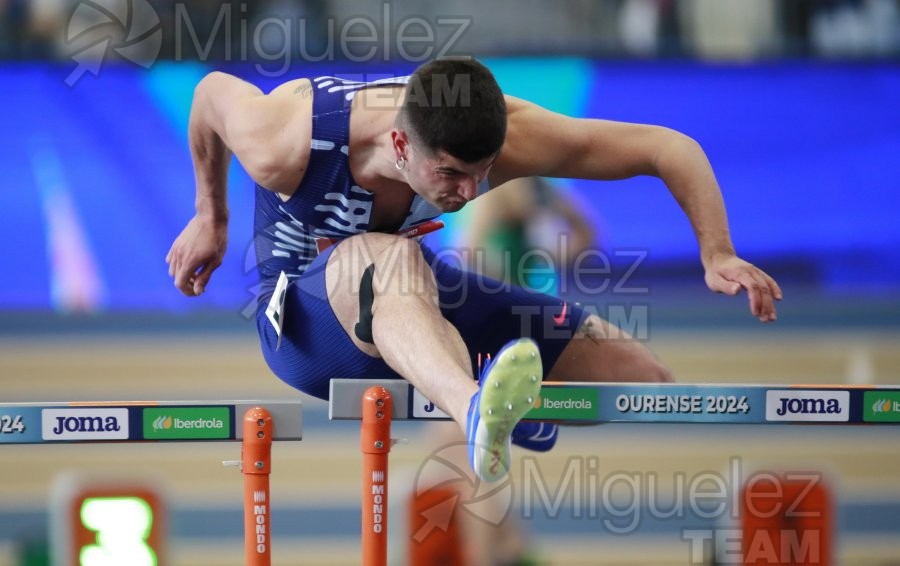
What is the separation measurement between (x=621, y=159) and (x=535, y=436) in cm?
90

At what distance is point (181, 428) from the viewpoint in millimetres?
2771

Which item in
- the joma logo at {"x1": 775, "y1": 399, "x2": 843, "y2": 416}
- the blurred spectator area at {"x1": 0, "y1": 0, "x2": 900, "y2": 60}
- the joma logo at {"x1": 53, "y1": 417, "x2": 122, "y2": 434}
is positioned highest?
the blurred spectator area at {"x1": 0, "y1": 0, "x2": 900, "y2": 60}

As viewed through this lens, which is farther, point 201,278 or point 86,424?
point 201,278

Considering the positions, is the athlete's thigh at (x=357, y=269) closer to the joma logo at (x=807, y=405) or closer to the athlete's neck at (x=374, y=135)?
the athlete's neck at (x=374, y=135)

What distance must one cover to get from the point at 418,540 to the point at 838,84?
300 centimetres

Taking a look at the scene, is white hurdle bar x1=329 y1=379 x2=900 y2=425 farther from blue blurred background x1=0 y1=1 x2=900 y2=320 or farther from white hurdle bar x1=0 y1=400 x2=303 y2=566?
blue blurred background x1=0 y1=1 x2=900 y2=320

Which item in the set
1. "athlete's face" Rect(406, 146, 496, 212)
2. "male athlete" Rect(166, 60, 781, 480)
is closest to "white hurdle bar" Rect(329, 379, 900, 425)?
"male athlete" Rect(166, 60, 781, 480)

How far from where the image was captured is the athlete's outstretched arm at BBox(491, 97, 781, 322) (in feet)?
9.29

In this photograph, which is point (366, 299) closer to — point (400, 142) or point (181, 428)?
point (400, 142)

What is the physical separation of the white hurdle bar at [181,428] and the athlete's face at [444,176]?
601mm

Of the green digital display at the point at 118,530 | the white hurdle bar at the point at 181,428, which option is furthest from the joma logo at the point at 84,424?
the green digital display at the point at 118,530

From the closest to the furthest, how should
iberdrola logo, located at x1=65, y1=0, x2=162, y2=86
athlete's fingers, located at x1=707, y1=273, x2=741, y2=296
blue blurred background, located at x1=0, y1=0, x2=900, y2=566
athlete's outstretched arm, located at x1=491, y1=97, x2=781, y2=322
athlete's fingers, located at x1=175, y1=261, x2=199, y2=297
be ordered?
athlete's fingers, located at x1=707, y1=273, x2=741, y2=296 < athlete's outstretched arm, located at x1=491, y1=97, x2=781, y2=322 < athlete's fingers, located at x1=175, y1=261, x2=199, y2=297 < iberdrola logo, located at x1=65, y1=0, x2=162, y2=86 < blue blurred background, located at x1=0, y1=0, x2=900, y2=566

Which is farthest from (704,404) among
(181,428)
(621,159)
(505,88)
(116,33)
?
(116,33)

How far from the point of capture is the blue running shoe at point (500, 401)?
2.13 meters
